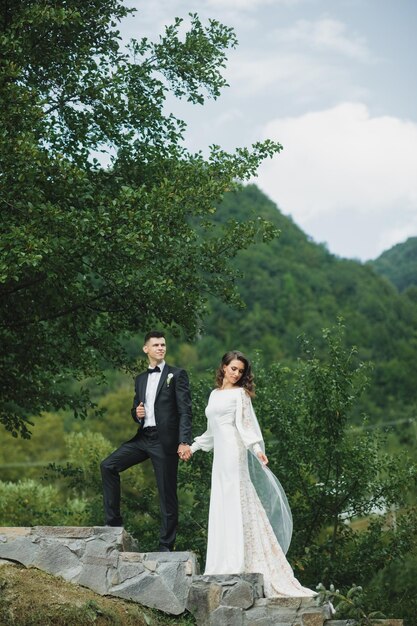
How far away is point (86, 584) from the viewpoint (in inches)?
442

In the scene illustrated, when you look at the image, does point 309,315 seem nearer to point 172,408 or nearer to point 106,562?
point 172,408

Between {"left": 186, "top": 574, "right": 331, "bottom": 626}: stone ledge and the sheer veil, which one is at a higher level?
the sheer veil

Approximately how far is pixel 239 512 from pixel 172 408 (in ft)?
4.56

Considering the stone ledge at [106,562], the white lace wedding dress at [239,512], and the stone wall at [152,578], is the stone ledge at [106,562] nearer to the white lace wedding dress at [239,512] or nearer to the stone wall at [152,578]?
the stone wall at [152,578]

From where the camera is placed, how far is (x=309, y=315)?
3406 inches

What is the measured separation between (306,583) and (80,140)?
7414 mm

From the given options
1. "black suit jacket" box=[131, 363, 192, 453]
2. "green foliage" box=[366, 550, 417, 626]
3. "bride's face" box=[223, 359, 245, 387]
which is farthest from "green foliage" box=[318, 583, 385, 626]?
"green foliage" box=[366, 550, 417, 626]

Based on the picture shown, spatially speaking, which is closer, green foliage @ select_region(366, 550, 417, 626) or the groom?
the groom

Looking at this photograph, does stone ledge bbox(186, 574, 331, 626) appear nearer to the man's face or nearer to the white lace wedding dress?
the white lace wedding dress

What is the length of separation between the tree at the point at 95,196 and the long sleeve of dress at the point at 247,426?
3036 millimetres

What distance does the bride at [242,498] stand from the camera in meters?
11.0

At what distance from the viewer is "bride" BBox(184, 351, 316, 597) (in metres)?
11.0

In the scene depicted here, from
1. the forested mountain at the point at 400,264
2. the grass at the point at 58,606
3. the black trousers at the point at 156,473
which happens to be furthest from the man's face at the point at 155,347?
the forested mountain at the point at 400,264

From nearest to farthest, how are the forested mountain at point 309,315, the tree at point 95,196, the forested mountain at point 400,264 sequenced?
the tree at point 95,196 < the forested mountain at point 309,315 < the forested mountain at point 400,264
